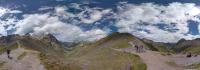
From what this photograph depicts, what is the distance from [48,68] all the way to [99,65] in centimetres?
→ 2694

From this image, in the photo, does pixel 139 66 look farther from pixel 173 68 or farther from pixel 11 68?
pixel 11 68

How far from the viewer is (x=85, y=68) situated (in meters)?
194

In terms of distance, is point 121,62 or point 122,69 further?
point 121,62

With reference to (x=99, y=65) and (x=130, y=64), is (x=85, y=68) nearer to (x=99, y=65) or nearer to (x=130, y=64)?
(x=99, y=65)

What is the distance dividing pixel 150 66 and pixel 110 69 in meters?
20.1

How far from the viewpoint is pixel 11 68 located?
198 metres

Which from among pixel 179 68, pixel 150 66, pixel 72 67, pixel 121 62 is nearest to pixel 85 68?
pixel 72 67

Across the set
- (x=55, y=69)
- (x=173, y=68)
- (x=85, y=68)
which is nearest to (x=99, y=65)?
(x=85, y=68)

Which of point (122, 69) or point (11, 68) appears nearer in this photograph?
point (122, 69)

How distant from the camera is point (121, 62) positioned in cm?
19775

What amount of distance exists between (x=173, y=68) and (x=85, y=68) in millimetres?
44895

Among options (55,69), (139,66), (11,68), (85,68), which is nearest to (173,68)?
(139,66)

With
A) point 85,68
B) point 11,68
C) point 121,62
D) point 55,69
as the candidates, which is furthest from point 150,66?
point 11,68

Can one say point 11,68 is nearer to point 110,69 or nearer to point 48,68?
point 48,68
